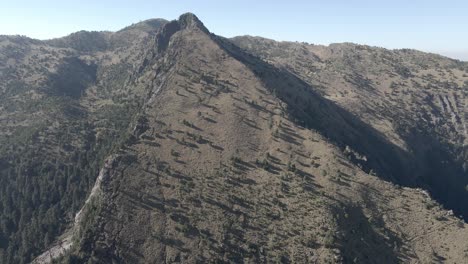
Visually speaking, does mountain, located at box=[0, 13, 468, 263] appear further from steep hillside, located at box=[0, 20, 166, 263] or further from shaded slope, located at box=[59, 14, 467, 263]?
steep hillside, located at box=[0, 20, 166, 263]

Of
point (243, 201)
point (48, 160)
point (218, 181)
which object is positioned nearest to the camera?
point (243, 201)

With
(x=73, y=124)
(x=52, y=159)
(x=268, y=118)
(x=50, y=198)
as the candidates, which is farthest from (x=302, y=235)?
(x=73, y=124)

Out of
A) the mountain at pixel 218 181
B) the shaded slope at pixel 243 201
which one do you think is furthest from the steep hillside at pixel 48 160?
the shaded slope at pixel 243 201

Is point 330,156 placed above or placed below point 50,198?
above

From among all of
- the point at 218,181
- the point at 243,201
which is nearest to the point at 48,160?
the point at 218,181

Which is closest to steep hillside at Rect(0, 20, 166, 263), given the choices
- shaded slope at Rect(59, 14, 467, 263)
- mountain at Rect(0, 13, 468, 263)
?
mountain at Rect(0, 13, 468, 263)

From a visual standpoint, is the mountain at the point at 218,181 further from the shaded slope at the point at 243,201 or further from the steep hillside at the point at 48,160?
the steep hillside at the point at 48,160

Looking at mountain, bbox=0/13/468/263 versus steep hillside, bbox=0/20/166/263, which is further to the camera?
steep hillside, bbox=0/20/166/263

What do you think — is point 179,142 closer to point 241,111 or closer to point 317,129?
point 241,111

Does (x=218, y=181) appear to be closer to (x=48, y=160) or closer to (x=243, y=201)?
(x=243, y=201)
